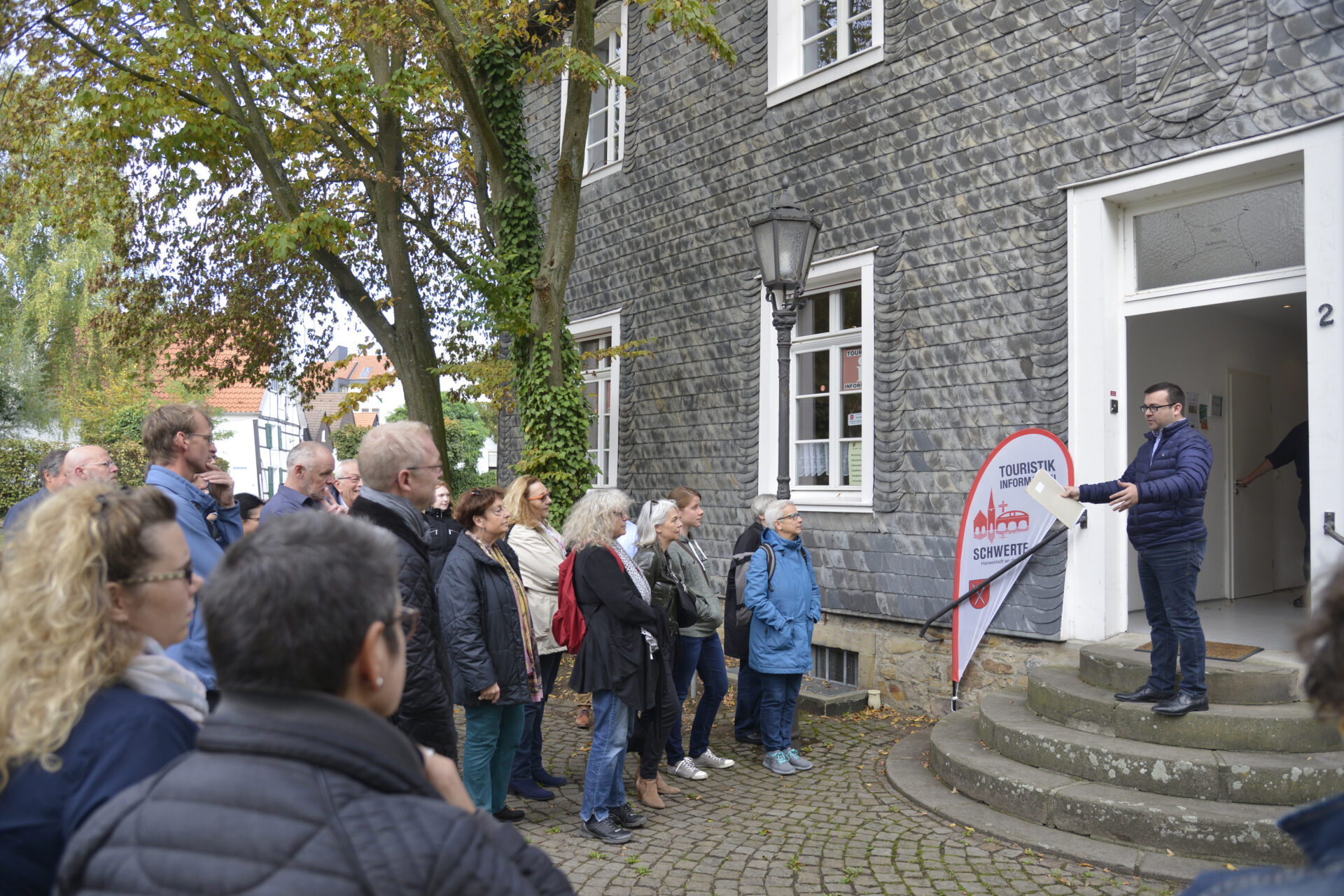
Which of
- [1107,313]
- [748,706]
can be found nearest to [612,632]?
[748,706]

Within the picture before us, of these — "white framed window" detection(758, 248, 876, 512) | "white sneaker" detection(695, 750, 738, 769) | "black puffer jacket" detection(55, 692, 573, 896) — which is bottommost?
"white sneaker" detection(695, 750, 738, 769)

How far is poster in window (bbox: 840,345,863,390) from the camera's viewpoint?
348 inches

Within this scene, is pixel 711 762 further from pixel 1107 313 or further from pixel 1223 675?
pixel 1107 313

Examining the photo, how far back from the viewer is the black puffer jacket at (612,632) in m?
5.11

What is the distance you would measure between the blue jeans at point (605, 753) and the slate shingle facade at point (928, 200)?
3448mm

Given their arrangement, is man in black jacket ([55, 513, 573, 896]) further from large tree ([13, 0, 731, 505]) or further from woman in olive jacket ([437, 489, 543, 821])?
large tree ([13, 0, 731, 505])

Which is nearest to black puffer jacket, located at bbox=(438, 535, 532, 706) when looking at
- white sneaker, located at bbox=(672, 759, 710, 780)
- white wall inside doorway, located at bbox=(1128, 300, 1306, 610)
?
white sneaker, located at bbox=(672, 759, 710, 780)

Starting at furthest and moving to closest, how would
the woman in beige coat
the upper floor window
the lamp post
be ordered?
the upper floor window
the lamp post
the woman in beige coat

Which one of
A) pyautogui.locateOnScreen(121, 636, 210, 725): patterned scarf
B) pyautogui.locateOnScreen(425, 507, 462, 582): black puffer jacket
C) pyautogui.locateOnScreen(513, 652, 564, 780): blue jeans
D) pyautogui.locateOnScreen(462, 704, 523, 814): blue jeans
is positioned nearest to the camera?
pyautogui.locateOnScreen(121, 636, 210, 725): patterned scarf

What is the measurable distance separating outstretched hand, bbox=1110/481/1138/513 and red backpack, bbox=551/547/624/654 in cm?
293

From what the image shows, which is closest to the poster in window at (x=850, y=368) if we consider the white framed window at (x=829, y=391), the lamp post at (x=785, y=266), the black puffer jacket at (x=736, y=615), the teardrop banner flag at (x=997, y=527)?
the white framed window at (x=829, y=391)

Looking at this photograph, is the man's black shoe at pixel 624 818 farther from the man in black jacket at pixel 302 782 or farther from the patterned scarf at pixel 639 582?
the man in black jacket at pixel 302 782

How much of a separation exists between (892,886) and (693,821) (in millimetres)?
1309

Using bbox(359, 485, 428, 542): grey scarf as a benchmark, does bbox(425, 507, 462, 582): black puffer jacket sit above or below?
below
